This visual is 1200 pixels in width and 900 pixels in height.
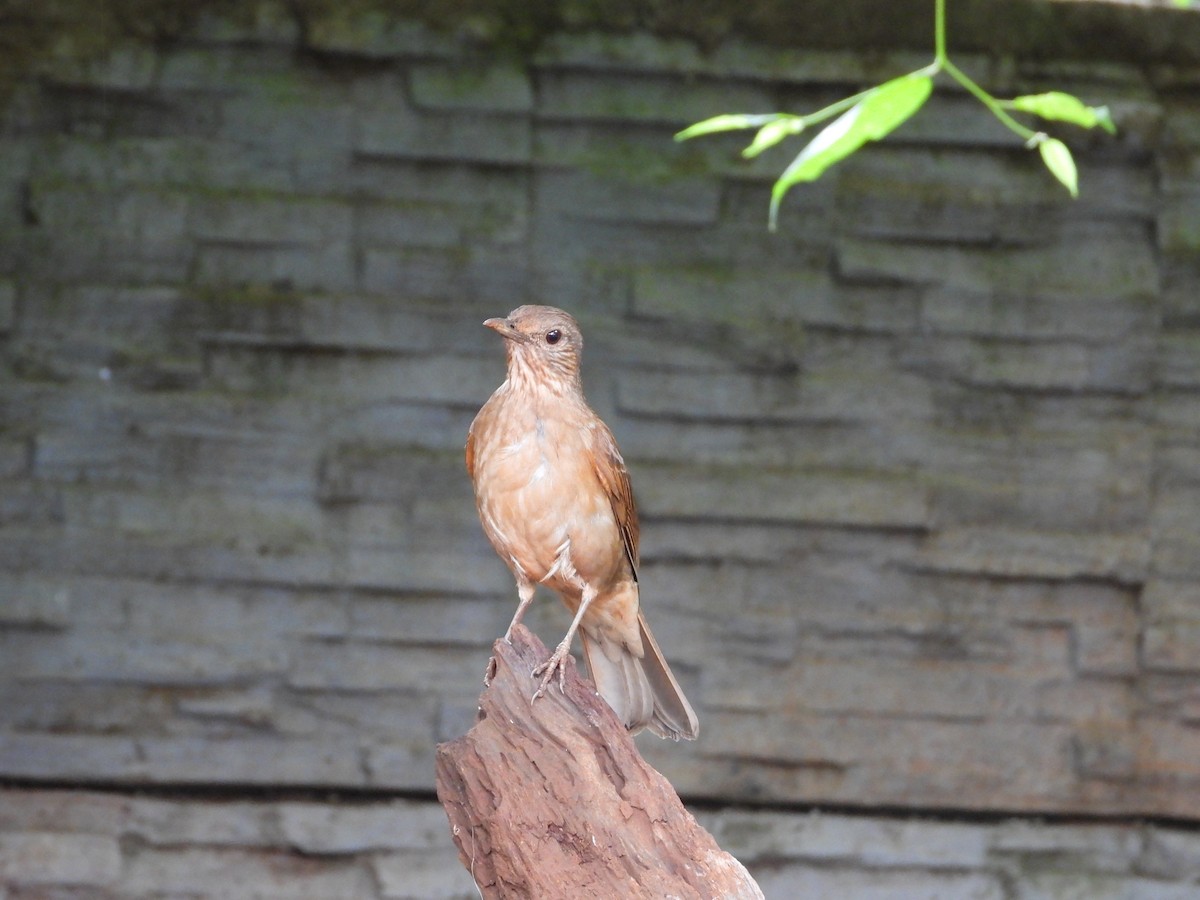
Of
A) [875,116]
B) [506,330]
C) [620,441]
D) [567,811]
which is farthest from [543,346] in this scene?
[875,116]

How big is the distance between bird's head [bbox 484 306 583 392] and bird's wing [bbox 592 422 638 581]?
142 millimetres

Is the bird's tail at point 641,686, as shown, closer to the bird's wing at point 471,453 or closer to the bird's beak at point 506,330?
Result: the bird's wing at point 471,453

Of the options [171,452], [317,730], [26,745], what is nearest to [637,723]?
[317,730]

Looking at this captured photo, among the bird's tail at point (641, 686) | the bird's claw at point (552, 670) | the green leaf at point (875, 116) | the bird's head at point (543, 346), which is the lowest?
the bird's tail at point (641, 686)

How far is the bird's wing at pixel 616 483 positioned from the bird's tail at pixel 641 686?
216 mm

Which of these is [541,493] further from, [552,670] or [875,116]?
[875,116]

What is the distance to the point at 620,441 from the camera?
4.45 meters

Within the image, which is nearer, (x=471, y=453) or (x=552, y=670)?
(x=552, y=670)

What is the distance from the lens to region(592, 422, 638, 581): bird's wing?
10.4ft

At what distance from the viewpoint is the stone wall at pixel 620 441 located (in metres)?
4.34

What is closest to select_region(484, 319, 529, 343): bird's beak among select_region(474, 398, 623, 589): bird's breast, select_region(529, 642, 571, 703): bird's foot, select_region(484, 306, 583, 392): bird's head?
select_region(484, 306, 583, 392): bird's head

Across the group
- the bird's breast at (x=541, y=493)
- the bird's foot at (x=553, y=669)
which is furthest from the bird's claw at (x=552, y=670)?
the bird's breast at (x=541, y=493)

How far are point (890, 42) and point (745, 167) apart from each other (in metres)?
0.54

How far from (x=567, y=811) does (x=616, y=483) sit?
868 millimetres
